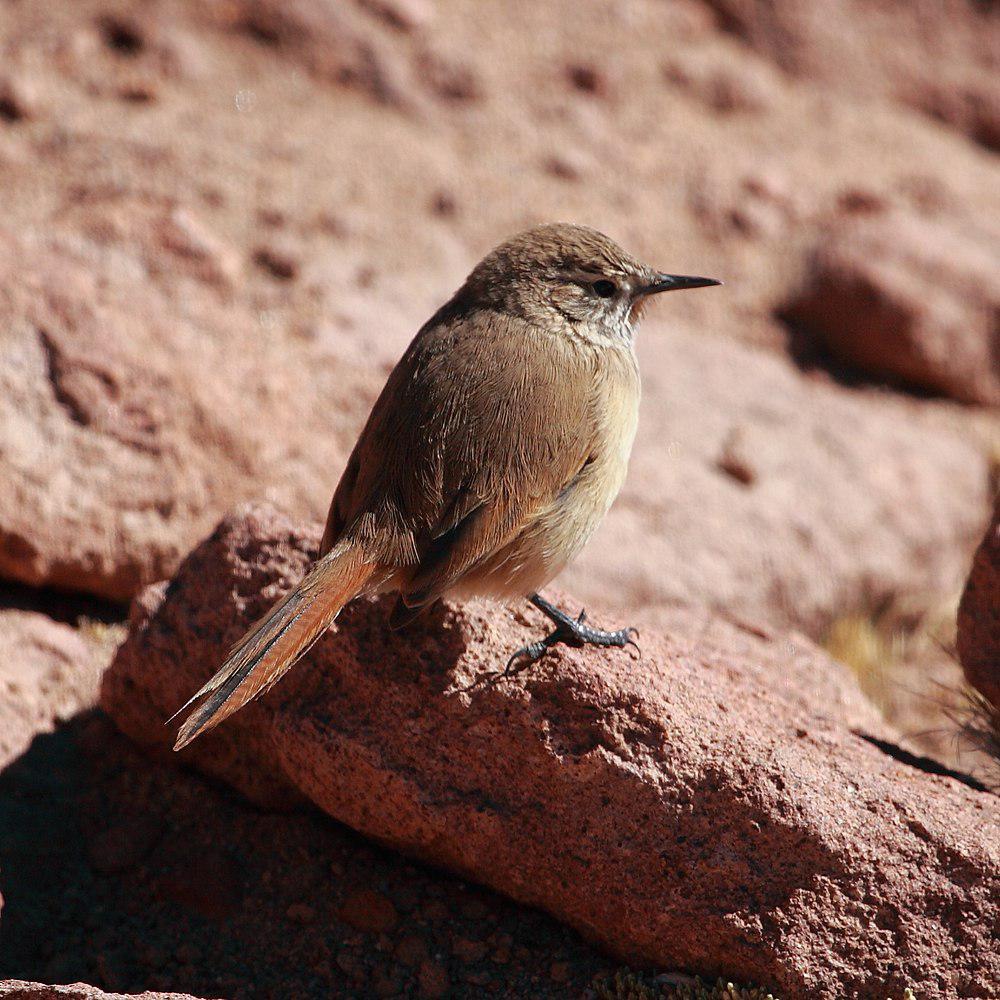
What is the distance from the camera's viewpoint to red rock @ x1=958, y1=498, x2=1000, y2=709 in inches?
151

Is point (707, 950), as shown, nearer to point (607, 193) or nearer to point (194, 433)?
point (194, 433)

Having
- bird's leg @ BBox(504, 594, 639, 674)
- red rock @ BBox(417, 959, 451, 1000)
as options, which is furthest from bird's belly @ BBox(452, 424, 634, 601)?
red rock @ BBox(417, 959, 451, 1000)

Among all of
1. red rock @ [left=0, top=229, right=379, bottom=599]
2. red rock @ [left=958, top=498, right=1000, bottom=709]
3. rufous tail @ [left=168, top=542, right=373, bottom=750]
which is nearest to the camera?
rufous tail @ [left=168, top=542, right=373, bottom=750]

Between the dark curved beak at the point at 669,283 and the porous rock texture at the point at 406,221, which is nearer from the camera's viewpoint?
the dark curved beak at the point at 669,283

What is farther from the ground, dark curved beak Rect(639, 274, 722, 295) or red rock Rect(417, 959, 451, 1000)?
dark curved beak Rect(639, 274, 722, 295)

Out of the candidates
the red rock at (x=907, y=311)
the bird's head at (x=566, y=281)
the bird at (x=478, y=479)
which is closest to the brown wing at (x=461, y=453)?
the bird at (x=478, y=479)

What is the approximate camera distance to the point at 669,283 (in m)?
4.36

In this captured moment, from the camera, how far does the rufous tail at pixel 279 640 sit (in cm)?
306

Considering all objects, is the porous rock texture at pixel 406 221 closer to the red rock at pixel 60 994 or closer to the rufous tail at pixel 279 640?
the rufous tail at pixel 279 640

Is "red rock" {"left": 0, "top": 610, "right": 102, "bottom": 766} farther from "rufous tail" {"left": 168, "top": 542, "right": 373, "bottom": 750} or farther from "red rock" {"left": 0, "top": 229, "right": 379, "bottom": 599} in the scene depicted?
"rufous tail" {"left": 168, "top": 542, "right": 373, "bottom": 750}

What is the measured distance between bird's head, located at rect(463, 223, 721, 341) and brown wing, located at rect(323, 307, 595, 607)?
0.25 metres

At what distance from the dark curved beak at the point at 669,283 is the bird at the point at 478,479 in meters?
0.32

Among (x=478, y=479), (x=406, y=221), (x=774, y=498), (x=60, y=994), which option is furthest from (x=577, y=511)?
(x=406, y=221)

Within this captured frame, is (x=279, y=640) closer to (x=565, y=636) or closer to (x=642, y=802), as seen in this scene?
(x=565, y=636)
